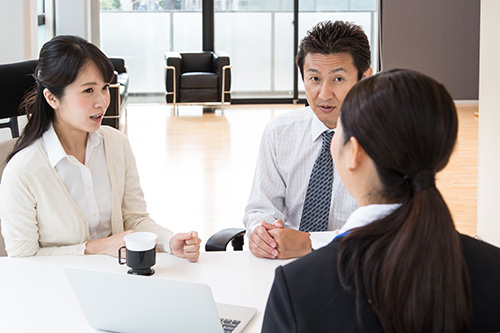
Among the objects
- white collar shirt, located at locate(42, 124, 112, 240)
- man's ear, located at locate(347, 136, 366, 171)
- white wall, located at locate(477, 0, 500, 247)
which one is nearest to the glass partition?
white wall, located at locate(477, 0, 500, 247)

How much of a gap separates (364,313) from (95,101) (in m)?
1.57

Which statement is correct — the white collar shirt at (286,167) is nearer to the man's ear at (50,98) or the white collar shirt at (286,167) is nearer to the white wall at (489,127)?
the man's ear at (50,98)

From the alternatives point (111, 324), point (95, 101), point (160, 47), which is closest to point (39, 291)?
point (111, 324)

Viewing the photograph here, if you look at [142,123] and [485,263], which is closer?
[485,263]

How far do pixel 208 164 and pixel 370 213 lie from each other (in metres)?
6.13

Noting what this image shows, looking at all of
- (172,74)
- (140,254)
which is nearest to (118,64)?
(172,74)

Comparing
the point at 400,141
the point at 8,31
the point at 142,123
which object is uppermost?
the point at 8,31

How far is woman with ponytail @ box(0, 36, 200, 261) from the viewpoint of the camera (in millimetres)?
2229

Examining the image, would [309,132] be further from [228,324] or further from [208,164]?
[208,164]

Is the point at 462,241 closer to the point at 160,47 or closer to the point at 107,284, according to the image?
the point at 107,284

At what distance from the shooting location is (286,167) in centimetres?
267

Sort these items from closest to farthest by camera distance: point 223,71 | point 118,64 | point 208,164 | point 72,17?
point 208,164 → point 72,17 → point 118,64 → point 223,71

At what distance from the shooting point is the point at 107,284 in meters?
1.54

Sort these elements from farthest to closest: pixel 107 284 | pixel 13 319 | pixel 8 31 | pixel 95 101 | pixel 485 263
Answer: pixel 8 31 → pixel 95 101 → pixel 13 319 → pixel 107 284 → pixel 485 263
